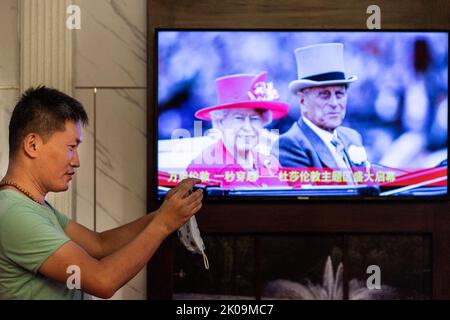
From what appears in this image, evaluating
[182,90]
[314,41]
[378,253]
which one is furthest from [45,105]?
[378,253]

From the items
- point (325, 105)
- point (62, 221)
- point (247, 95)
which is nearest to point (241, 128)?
point (247, 95)

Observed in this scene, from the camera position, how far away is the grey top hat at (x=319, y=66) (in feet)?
11.3

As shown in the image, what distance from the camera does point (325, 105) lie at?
135 inches

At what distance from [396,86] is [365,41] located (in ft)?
0.89

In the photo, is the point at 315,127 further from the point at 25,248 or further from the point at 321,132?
the point at 25,248

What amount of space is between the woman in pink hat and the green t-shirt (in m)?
1.85

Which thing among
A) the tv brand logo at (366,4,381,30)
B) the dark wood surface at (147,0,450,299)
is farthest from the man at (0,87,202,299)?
the tv brand logo at (366,4,381,30)

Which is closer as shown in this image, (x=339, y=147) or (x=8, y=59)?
(x=339, y=147)

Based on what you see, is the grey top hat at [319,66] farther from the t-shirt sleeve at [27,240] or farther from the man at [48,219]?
the t-shirt sleeve at [27,240]

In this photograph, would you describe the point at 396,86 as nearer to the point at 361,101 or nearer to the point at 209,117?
the point at 361,101

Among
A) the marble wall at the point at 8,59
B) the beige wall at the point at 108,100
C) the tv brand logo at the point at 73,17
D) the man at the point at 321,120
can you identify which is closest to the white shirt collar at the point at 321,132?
the man at the point at 321,120

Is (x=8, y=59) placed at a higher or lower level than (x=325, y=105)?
higher

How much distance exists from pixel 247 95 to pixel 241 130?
0.57 feet

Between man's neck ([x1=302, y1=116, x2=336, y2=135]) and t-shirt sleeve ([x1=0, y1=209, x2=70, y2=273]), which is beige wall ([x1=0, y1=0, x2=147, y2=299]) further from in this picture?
t-shirt sleeve ([x1=0, y1=209, x2=70, y2=273])
